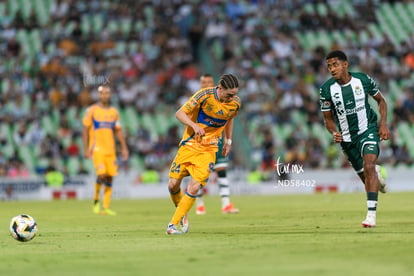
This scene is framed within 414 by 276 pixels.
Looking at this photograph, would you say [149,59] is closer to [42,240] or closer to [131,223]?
[131,223]

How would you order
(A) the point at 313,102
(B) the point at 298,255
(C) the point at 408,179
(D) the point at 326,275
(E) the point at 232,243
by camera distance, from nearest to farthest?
1. (D) the point at 326,275
2. (B) the point at 298,255
3. (E) the point at 232,243
4. (C) the point at 408,179
5. (A) the point at 313,102

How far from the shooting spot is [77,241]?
1259 cm

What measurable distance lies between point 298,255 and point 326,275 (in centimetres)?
175

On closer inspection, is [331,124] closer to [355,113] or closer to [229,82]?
[355,113]

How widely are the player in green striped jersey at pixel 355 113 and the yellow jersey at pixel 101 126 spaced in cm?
790

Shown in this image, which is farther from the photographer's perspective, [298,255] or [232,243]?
[232,243]

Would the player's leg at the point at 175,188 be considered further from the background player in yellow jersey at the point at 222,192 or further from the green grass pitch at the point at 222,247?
the background player in yellow jersey at the point at 222,192

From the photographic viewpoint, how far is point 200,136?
13320 millimetres

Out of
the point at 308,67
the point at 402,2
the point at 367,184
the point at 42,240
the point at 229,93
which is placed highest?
the point at 402,2

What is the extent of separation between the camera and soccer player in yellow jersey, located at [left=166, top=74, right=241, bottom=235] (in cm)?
1330

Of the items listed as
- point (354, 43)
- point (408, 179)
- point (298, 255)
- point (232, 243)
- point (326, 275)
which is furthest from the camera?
point (354, 43)

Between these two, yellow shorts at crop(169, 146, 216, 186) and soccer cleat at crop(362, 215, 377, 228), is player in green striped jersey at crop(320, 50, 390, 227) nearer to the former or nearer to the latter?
soccer cleat at crop(362, 215, 377, 228)

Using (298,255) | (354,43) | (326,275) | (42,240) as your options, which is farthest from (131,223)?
(354,43)

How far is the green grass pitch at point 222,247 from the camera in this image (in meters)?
8.83
